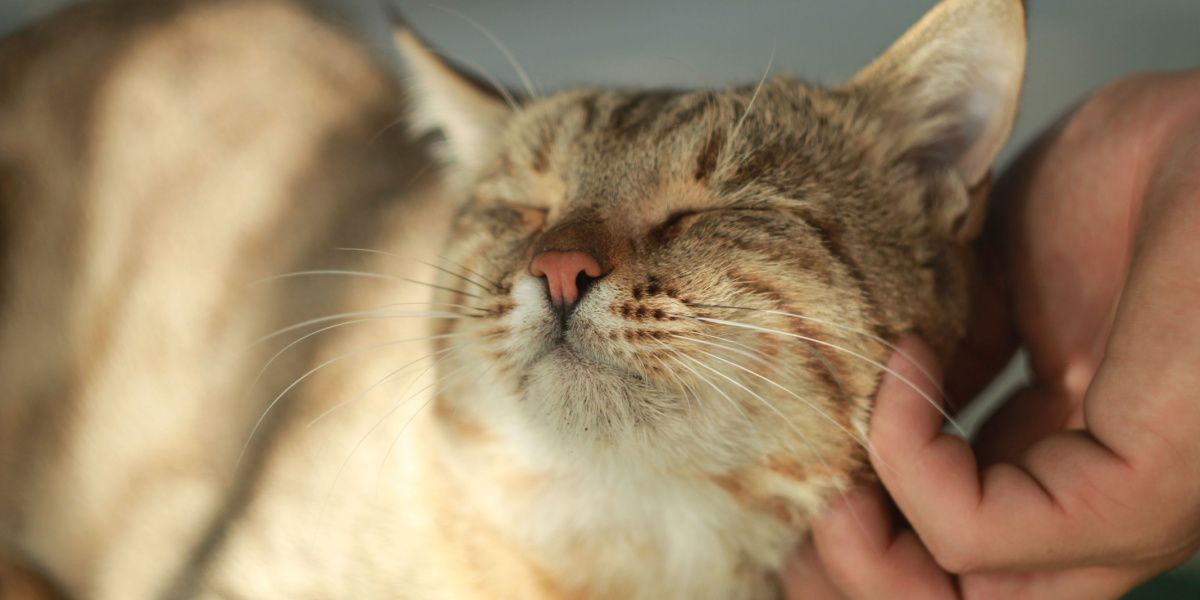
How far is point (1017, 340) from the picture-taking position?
166 cm

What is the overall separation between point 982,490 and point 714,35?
1042 mm

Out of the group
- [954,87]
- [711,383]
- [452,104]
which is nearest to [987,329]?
[954,87]

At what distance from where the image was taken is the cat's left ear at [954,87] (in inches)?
49.9

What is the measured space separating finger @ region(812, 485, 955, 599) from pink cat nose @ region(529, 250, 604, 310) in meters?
0.42

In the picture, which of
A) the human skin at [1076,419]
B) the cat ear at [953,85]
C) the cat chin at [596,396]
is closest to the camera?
the human skin at [1076,419]

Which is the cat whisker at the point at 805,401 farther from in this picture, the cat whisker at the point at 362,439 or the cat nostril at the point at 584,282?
the cat whisker at the point at 362,439

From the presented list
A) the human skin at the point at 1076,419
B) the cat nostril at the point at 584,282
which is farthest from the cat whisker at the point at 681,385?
the human skin at the point at 1076,419

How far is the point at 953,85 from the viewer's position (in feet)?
4.43

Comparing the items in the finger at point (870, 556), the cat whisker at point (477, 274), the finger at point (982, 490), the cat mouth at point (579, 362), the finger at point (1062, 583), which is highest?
the cat whisker at point (477, 274)

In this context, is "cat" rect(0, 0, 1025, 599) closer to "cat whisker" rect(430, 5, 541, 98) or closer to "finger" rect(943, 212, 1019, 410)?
"cat whisker" rect(430, 5, 541, 98)

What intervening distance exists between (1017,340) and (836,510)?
61cm

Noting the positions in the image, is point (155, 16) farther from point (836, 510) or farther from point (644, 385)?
point (836, 510)

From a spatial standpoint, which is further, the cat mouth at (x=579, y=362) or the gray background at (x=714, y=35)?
the gray background at (x=714, y=35)

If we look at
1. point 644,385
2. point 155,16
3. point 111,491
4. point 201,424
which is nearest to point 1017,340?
point 644,385
